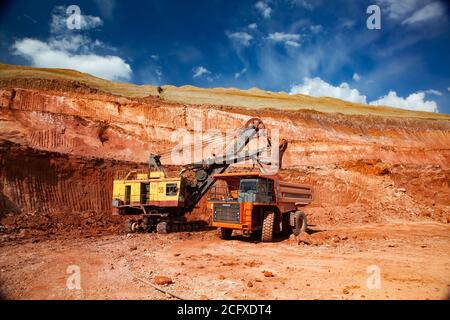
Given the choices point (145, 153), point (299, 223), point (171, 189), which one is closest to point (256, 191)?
point (299, 223)

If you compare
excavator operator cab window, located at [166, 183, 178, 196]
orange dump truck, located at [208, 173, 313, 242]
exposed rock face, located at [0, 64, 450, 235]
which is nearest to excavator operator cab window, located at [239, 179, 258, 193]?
orange dump truck, located at [208, 173, 313, 242]

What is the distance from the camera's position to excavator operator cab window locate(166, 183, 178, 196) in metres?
14.9

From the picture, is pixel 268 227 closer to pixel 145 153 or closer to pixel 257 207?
pixel 257 207

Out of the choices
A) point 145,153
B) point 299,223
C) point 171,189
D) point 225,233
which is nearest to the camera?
point 225,233

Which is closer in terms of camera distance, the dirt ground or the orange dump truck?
the dirt ground

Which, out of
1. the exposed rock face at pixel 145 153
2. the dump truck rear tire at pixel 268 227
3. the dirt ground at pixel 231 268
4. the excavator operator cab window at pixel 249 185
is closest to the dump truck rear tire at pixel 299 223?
the dirt ground at pixel 231 268

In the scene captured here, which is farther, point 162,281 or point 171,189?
point 171,189

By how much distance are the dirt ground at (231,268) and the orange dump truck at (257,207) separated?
2.40 feet

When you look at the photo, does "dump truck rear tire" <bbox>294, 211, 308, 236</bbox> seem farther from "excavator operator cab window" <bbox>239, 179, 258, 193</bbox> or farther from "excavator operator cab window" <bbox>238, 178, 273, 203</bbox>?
"excavator operator cab window" <bbox>239, 179, 258, 193</bbox>

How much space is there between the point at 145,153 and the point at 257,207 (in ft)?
55.6

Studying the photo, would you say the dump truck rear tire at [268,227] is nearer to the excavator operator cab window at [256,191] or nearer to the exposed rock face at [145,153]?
the excavator operator cab window at [256,191]

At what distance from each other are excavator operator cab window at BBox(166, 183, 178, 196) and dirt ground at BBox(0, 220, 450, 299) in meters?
3.29

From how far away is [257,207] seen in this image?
459 inches

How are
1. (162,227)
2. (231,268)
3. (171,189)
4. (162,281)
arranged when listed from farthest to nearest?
(171,189)
(162,227)
(231,268)
(162,281)
